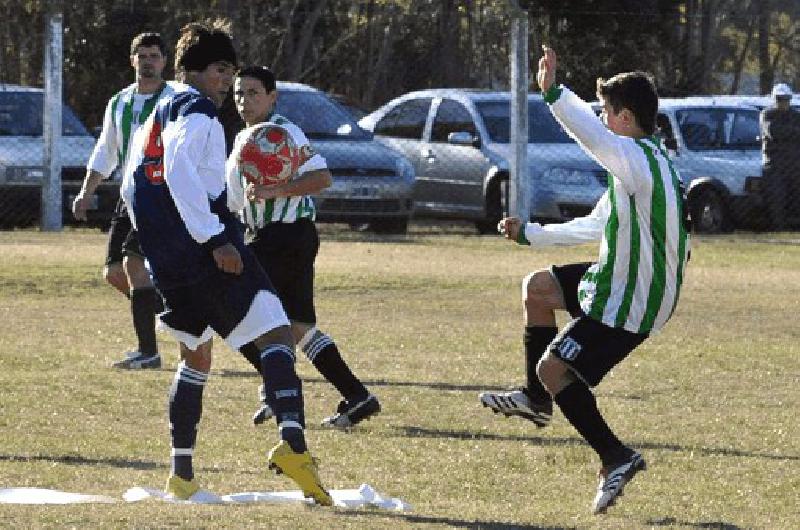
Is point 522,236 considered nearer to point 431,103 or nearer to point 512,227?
point 512,227

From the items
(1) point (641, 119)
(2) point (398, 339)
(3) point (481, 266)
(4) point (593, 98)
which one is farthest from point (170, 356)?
(4) point (593, 98)

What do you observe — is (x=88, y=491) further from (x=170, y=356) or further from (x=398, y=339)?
(x=398, y=339)

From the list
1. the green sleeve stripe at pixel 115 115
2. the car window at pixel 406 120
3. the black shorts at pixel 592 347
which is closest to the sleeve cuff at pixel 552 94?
the black shorts at pixel 592 347

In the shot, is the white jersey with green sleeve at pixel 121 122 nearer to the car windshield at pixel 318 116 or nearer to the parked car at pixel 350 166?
the parked car at pixel 350 166

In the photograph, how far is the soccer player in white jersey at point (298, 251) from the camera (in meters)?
9.96

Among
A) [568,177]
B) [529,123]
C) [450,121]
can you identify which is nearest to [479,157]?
[450,121]

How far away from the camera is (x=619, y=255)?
790 centimetres

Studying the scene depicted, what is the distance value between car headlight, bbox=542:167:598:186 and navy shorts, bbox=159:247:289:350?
16184mm

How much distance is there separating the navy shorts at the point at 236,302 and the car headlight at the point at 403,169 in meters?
15.7

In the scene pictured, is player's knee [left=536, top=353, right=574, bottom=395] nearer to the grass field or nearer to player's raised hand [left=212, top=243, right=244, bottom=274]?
the grass field

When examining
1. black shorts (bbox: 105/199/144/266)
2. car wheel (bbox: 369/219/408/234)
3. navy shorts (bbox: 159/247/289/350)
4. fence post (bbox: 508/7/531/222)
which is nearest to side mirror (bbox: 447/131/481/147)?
fence post (bbox: 508/7/531/222)

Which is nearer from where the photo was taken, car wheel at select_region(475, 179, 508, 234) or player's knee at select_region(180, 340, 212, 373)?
player's knee at select_region(180, 340, 212, 373)

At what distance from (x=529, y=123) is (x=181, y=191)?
17650mm

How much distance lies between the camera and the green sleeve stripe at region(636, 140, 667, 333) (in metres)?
7.77
